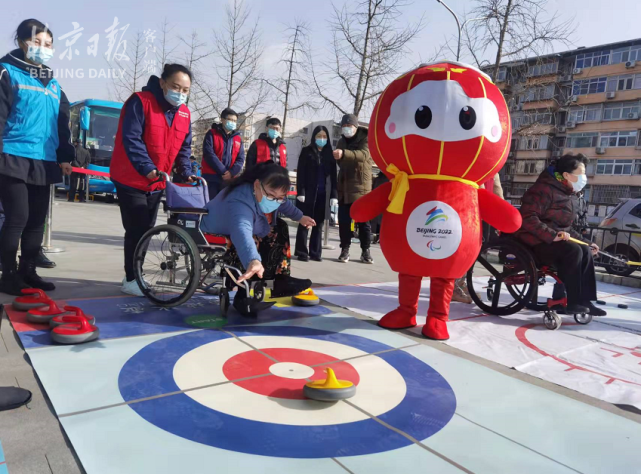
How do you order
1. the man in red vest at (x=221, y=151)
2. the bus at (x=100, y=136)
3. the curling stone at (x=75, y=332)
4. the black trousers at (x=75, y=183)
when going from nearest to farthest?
the curling stone at (x=75, y=332) → the man in red vest at (x=221, y=151) → the black trousers at (x=75, y=183) → the bus at (x=100, y=136)

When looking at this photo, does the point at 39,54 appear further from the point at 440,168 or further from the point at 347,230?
the point at 347,230

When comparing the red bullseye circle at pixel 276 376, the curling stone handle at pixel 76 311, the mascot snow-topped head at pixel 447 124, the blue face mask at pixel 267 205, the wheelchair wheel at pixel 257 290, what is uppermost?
the mascot snow-topped head at pixel 447 124

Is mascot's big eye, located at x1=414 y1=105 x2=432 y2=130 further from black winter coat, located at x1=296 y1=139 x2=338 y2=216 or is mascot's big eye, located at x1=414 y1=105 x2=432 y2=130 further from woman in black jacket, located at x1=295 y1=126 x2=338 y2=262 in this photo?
black winter coat, located at x1=296 y1=139 x2=338 y2=216

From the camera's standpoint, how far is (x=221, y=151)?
6734mm

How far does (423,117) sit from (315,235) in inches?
142

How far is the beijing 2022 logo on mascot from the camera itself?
3.30m

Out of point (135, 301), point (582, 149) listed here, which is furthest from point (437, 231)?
point (582, 149)

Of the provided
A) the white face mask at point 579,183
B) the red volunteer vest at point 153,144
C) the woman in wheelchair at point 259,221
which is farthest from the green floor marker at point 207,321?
the white face mask at point 579,183

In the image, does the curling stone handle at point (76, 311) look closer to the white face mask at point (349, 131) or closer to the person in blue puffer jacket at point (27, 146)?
the person in blue puffer jacket at point (27, 146)

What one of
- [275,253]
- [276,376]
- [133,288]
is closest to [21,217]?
[133,288]

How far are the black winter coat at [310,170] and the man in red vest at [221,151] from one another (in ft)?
3.24

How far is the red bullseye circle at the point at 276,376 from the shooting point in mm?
2404

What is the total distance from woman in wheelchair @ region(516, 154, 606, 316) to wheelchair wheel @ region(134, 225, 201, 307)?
2.93m

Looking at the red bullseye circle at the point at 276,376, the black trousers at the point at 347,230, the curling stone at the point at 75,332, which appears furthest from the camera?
the black trousers at the point at 347,230
